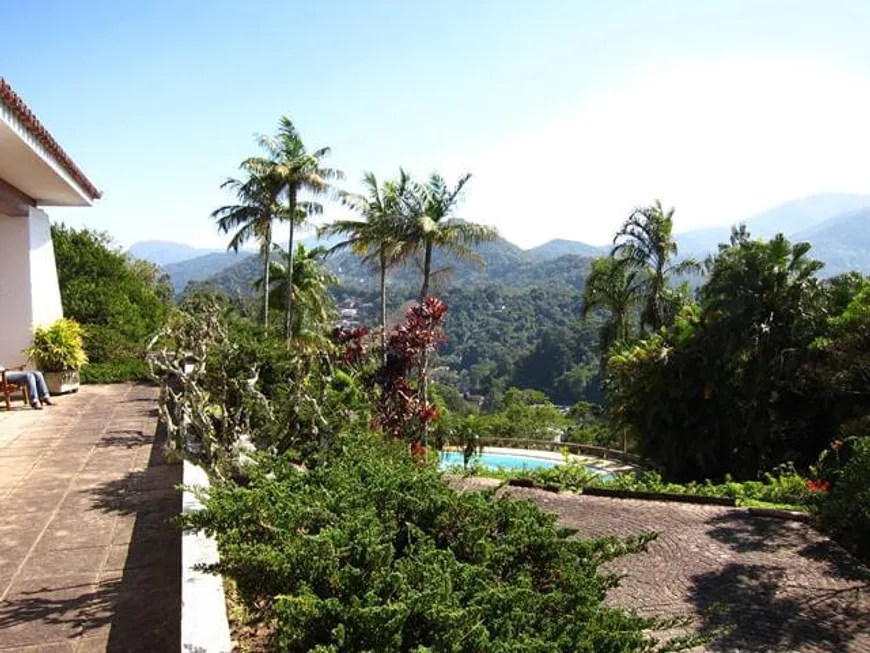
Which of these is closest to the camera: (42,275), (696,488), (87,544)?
(87,544)

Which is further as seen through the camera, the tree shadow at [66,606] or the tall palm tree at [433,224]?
the tall palm tree at [433,224]

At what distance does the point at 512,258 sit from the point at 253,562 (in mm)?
192824

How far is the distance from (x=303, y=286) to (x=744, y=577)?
20.4 m

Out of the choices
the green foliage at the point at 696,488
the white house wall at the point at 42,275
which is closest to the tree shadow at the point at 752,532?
the green foliage at the point at 696,488

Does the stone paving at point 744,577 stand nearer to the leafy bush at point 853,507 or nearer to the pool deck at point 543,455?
the leafy bush at point 853,507

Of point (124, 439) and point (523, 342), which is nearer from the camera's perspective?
point (124, 439)

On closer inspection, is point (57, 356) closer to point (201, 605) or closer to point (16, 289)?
point (16, 289)

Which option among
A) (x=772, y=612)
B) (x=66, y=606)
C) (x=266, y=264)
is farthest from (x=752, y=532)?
(x=266, y=264)

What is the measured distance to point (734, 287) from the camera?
13.9 m

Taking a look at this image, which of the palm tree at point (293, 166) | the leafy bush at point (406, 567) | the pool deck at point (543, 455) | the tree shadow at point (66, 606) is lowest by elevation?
the pool deck at point (543, 455)

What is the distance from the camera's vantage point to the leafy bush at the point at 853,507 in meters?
6.17

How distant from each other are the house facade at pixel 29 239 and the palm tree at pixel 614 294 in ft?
53.8

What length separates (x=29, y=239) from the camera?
11.5 meters

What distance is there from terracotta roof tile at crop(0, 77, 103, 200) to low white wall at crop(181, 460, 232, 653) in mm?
5648
